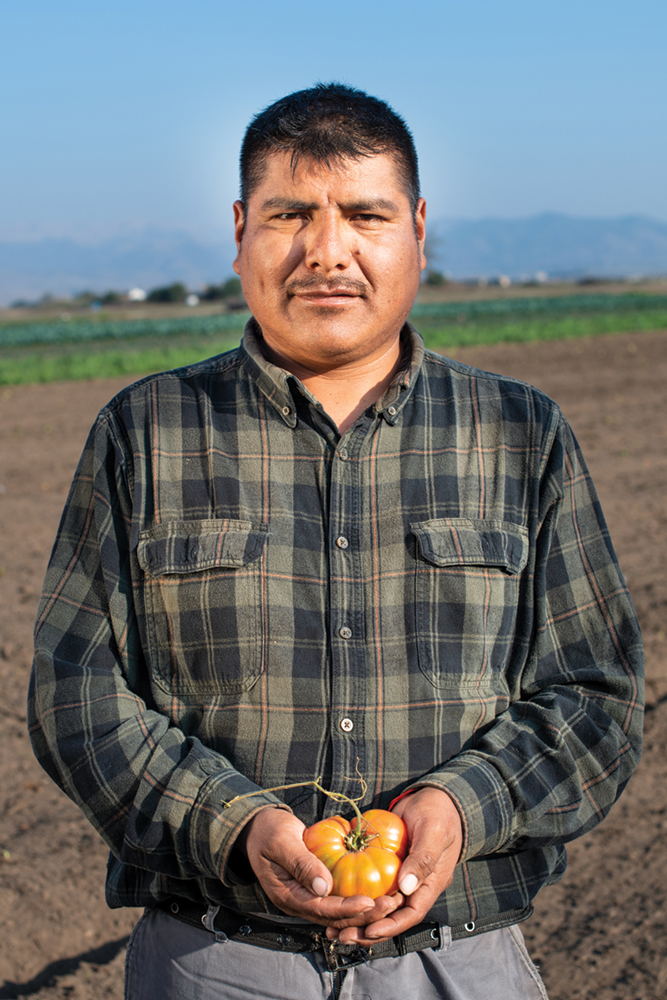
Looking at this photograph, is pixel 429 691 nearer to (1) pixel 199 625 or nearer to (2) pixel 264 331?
(1) pixel 199 625

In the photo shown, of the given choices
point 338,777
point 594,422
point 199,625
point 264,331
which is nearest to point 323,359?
point 264,331

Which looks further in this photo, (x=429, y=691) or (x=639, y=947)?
(x=639, y=947)

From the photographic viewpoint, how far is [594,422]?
13148 millimetres

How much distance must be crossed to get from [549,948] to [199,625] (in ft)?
8.24

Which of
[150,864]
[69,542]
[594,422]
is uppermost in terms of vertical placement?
[69,542]

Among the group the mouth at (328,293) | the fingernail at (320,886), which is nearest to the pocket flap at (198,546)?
the mouth at (328,293)

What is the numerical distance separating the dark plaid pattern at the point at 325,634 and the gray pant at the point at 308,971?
82 mm

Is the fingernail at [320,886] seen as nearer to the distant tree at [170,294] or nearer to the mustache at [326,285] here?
the mustache at [326,285]

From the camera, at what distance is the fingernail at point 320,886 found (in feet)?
4.63

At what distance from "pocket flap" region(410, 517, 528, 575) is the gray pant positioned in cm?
67

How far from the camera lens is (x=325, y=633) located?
5.43 feet

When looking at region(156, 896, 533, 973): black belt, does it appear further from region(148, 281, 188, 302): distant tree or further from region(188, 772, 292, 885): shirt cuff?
region(148, 281, 188, 302): distant tree

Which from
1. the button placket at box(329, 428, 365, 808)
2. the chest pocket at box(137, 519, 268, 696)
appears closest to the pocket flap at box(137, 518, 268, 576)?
the chest pocket at box(137, 519, 268, 696)

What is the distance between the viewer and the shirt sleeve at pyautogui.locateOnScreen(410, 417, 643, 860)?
1.60 m
